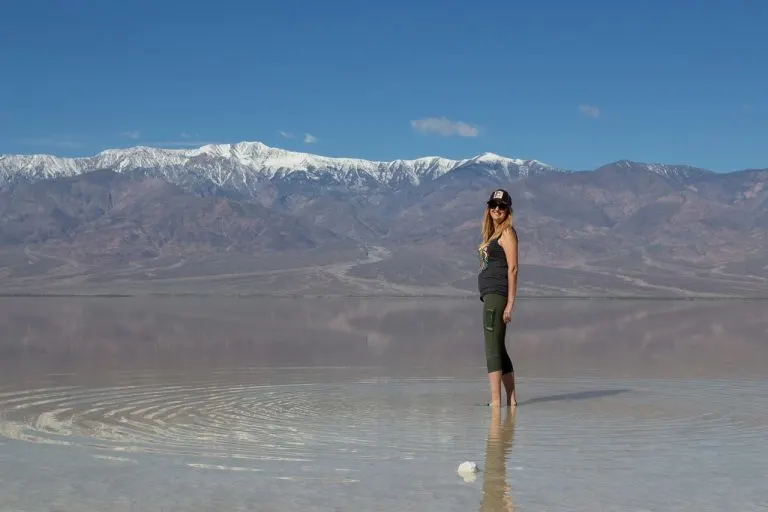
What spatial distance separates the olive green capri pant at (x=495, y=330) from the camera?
11.4m

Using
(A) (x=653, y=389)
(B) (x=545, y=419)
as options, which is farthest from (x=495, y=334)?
(A) (x=653, y=389)

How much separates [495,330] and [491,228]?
1079 millimetres

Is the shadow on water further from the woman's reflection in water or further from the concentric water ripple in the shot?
the woman's reflection in water

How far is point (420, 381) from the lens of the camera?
48.7ft

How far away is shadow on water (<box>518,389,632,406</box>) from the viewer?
1230cm

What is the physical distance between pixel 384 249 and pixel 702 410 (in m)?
183

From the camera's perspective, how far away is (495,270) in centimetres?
1151

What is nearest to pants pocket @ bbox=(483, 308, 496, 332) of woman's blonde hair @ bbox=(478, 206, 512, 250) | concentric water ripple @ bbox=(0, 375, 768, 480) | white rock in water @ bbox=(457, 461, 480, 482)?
woman's blonde hair @ bbox=(478, 206, 512, 250)

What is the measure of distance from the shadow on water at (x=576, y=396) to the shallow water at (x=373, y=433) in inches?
1.9

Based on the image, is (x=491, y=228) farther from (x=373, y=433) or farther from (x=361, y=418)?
(x=373, y=433)

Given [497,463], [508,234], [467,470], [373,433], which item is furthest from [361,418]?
[467,470]

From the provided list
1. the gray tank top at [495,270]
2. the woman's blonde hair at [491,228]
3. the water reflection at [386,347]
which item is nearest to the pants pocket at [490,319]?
the gray tank top at [495,270]

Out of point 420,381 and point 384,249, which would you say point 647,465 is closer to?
point 420,381

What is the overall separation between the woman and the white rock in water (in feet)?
13.2
